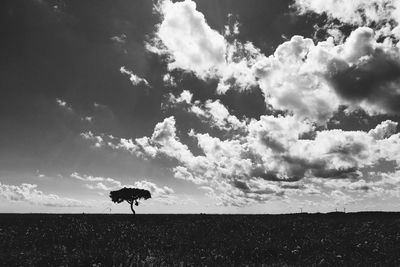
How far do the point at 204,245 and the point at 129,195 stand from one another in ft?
200

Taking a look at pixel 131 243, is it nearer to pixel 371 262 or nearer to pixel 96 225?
pixel 96 225

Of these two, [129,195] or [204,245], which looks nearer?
[204,245]

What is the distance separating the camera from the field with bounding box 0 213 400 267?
1672 cm

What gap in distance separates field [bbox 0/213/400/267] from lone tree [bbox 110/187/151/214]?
159 ft

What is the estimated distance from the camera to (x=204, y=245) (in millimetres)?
24203

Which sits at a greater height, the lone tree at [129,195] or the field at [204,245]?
the lone tree at [129,195]

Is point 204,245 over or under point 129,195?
under

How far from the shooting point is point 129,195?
3268 inches

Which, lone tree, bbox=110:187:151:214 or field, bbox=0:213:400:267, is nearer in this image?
field, bbox=0:213:400:267

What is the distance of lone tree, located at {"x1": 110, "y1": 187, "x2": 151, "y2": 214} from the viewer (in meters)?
83.1

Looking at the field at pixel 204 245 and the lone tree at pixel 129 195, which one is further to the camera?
the lone tree at pixel 129 195

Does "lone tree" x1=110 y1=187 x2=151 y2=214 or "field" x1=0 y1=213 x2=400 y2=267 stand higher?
"lone tree" x1=110 y1=187 x2=151 y2=214

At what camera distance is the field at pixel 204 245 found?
16719mm

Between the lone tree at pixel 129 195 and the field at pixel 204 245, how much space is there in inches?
1908
